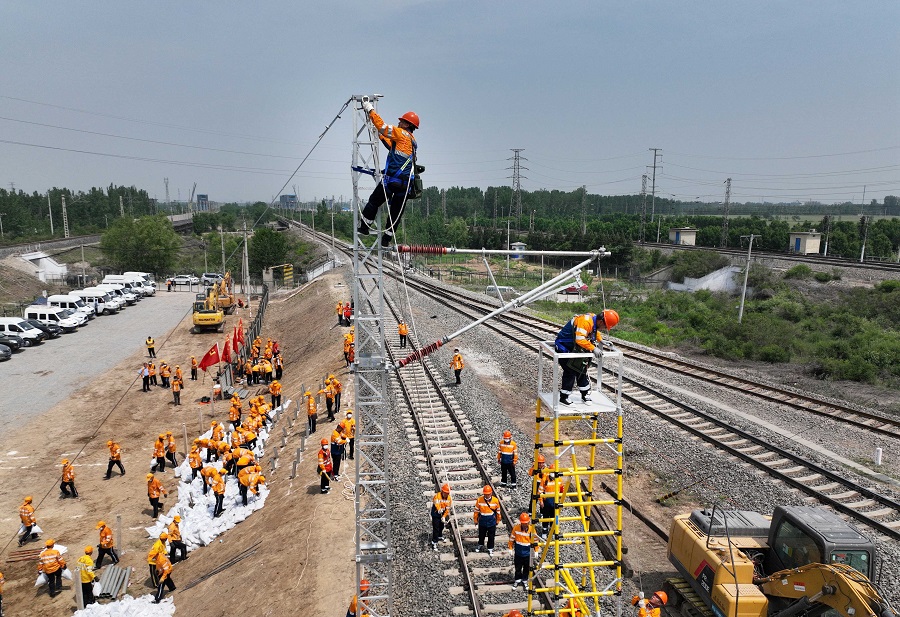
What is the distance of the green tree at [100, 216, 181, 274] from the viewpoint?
68.6 metres

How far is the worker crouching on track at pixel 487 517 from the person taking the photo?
1173 cm

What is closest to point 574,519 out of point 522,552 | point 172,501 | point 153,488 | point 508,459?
point 522,552

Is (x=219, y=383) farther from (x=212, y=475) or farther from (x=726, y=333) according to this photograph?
(x=726, y=333)

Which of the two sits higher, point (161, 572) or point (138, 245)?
point (138, 245)

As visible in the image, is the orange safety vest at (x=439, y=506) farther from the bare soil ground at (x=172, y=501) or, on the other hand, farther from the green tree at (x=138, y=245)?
the green tree at (x=138, y=245)

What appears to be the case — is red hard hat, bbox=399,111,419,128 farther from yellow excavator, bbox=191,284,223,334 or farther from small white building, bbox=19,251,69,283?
small white building, bbox=19,251,69,283

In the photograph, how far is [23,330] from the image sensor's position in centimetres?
3669

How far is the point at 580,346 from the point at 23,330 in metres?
39.9

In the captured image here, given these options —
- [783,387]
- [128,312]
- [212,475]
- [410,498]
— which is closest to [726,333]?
[783,387]

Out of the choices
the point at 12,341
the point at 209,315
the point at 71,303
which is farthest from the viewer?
the point at 71,303

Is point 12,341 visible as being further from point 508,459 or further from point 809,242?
point 809,242

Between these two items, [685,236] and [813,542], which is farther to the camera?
[685,236]

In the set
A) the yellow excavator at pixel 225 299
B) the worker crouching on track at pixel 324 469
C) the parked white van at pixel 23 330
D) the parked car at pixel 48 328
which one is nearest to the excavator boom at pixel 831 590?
the worker crouching on track at pixel 324 469

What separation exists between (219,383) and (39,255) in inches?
2065
